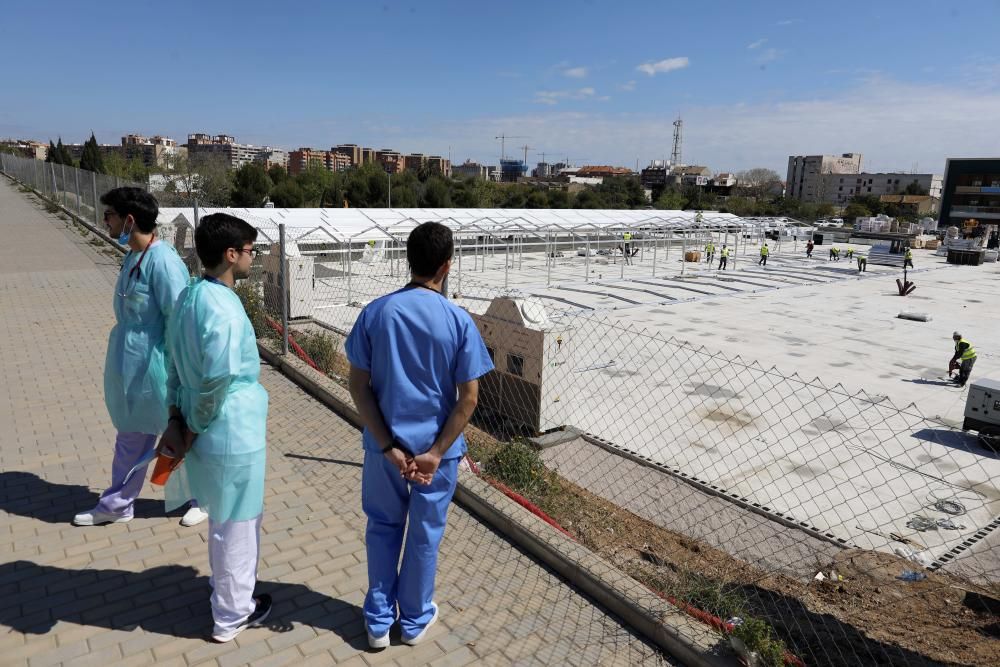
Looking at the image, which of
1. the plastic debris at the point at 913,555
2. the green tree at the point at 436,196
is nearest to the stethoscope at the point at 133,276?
the plastic debris at the point at 913,555

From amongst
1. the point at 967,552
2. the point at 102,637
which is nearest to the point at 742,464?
the point at 967,552

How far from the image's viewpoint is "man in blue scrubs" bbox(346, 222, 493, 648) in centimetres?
247

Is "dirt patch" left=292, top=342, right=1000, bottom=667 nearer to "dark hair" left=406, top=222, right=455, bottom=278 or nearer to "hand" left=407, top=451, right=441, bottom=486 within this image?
"hand" left=407, top=451, right=441, bottom=486

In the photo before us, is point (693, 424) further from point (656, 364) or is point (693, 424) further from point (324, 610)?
point (324, 610)

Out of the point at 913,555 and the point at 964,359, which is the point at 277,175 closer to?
the point at 964,359

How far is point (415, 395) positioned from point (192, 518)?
7.03 feet

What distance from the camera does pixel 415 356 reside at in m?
2.48

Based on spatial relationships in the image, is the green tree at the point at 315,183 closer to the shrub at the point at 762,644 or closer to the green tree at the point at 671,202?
the green tree at the point at 671,202

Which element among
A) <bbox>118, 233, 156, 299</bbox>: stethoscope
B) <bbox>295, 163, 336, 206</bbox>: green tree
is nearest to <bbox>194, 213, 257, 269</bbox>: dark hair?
<bbox>118, 233, 156, 299</bbox>: stethoscope

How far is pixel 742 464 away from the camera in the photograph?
7.38 m

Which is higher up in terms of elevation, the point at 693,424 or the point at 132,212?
the point at 132,212

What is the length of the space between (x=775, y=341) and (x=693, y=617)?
12523 millimetres

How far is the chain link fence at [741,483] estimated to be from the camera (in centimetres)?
363

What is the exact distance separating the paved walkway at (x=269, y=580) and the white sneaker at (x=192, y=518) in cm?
5
